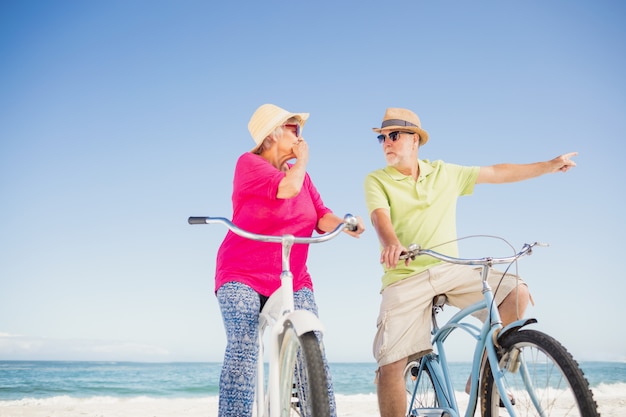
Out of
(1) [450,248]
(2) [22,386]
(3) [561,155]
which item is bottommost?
(2) [22,386]

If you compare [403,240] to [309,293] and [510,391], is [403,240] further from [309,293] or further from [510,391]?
[510,391]

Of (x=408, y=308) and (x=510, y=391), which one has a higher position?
(x=408, y=308)

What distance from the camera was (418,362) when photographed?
13.6 feet

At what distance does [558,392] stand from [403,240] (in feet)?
4.93

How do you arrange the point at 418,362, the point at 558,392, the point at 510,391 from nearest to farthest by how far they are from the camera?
the point at 558,392 → the point at 510,391 → the point at 418,362

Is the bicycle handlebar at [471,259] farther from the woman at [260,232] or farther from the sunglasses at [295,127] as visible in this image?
the sunglasses at [295,127]

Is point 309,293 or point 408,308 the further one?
point 408,308

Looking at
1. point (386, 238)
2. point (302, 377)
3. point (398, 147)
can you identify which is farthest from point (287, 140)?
point (302, 377)

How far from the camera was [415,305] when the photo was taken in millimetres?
3758

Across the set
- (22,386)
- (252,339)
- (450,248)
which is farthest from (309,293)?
(22,386)

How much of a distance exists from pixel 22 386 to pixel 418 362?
2236 centimetres

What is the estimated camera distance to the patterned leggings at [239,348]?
116 inches

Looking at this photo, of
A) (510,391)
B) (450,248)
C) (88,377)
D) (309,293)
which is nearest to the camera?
(510,391)

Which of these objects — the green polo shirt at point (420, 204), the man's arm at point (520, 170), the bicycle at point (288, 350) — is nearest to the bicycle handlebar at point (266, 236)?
the bicycle at point (288, 350)
